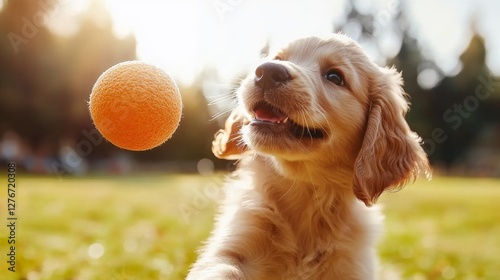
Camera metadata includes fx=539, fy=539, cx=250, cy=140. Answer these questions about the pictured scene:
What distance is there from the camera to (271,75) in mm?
2391

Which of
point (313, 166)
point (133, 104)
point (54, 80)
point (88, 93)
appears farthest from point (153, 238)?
point (54, 80)

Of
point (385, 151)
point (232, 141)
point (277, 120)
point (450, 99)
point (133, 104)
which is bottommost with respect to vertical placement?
point (385, 151)

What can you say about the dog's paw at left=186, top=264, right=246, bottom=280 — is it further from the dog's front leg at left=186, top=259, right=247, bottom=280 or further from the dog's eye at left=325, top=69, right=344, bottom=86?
the dog's eye at left=325, top=69, right=344, bottom=86

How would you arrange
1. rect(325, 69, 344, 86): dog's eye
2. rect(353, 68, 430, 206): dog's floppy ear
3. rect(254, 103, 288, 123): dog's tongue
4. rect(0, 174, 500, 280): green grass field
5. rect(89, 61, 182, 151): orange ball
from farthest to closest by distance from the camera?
rect(0, 174, 500, 280): green grass field < rect(325, 69, 344, 86): dog's eye < rect(353, 68, 430, 206): dog's floppy ear < rect(254, 103, 288, 123): dog's tongue < rect(89, 61, 182, 151): orange ball

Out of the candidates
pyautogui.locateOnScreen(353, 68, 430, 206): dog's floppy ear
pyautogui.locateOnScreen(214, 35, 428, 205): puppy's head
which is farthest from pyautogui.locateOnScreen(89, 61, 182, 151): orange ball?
pyautogui.locateOnScreen(353, 68, 430, 206): dog's floppy ear

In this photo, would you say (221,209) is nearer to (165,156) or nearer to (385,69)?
(385,69)

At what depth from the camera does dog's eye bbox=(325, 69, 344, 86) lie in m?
2.70

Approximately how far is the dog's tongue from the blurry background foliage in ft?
31.4

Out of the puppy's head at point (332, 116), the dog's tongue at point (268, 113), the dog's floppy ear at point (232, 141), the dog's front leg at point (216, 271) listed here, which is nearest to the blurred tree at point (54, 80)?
the dog's floppy ear at point (232, 141)

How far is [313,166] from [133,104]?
3.03 ft

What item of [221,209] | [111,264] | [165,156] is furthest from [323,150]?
[165,156]

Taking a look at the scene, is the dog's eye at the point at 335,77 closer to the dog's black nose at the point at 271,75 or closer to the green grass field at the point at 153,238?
the dog's black nose at the point at 271,75

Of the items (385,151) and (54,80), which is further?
(54,80)

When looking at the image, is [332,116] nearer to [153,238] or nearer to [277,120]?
[277,120]
